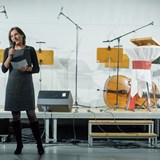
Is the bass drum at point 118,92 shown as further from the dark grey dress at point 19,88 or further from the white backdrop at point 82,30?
the dark grey dress at point 19,88

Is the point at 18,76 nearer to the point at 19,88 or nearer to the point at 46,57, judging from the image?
the point at 19,88

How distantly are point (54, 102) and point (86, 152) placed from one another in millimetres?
882

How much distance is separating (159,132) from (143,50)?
1499 millimetres

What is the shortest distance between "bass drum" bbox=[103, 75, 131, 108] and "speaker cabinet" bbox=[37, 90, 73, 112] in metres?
1.10

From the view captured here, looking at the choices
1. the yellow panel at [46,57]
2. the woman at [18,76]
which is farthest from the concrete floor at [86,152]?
the yellow panel at [46,57]

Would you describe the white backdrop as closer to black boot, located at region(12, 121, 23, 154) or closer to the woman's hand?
black boot, located at region(12, 121, 23, 154)

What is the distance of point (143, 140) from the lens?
15.6ft

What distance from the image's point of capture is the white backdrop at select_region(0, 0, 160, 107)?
20.1 feet

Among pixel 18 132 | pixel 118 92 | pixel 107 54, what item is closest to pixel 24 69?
pixel 18 132

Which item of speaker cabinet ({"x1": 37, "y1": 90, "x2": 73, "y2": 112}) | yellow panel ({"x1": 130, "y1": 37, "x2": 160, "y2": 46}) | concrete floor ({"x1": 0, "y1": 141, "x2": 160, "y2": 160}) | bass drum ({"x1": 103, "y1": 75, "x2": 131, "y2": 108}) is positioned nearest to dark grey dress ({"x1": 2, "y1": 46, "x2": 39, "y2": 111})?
concrete floor ({"x1": 0, "y1": 141, "x2": 160, "y2": 160})

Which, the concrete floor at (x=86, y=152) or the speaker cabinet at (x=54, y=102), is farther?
the speaker cabinet at (x=54, y=102)

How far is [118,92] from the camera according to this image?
5.27m

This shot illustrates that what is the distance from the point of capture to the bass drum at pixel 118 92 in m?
5.27

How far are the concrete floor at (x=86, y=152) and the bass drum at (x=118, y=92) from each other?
1014mm
